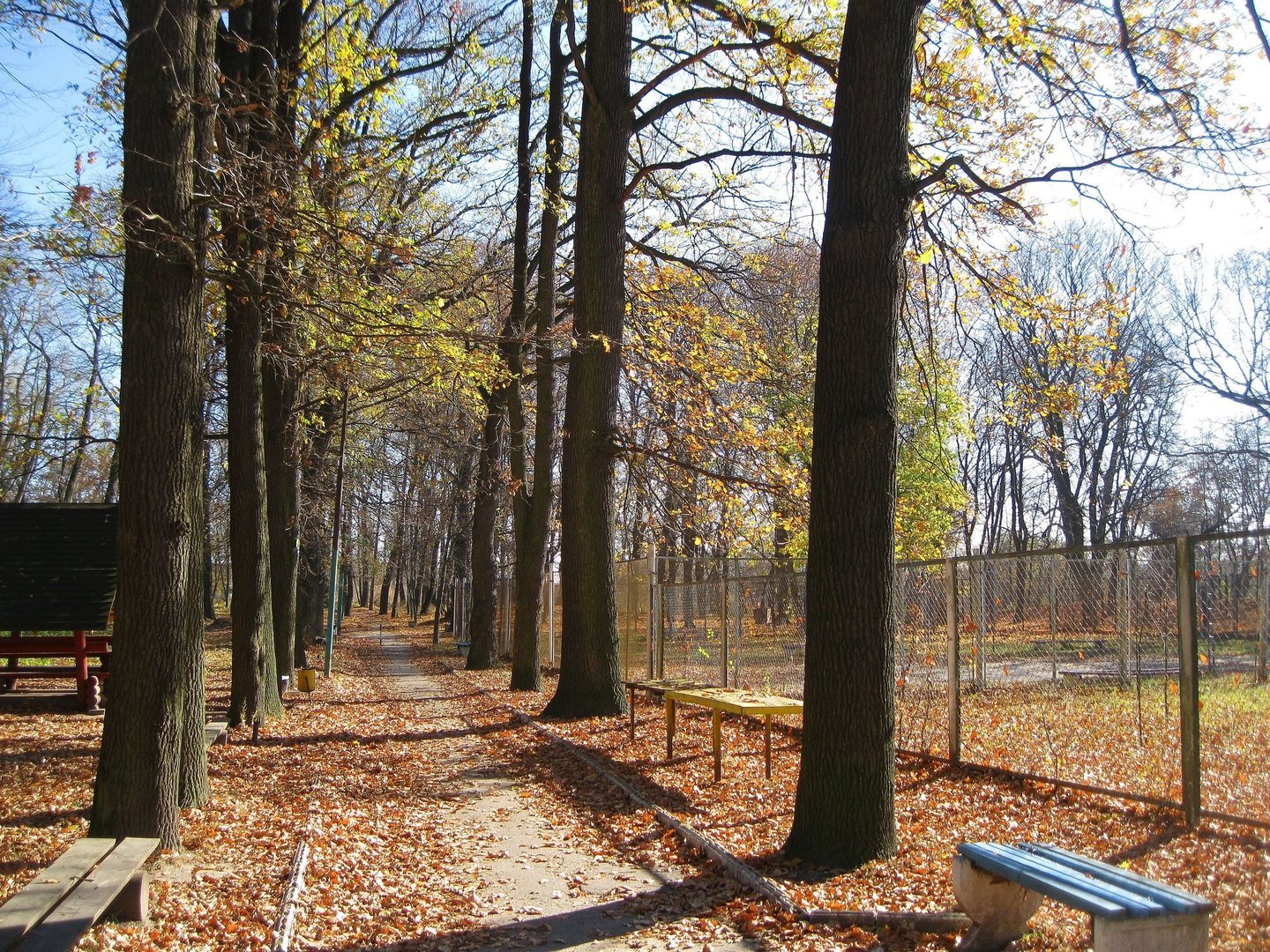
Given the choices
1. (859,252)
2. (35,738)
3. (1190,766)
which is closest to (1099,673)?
(1190,766)

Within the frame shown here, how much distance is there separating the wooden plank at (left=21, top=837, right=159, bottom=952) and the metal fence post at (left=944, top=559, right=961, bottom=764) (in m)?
6.90

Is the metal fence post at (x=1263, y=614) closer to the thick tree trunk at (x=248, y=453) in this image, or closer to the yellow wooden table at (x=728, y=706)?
the yellow wooden table at (x=728, y=706)

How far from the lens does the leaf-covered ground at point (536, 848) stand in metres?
5.86

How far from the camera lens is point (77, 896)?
511cm

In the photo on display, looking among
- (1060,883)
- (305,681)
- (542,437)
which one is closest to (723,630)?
(542,437)

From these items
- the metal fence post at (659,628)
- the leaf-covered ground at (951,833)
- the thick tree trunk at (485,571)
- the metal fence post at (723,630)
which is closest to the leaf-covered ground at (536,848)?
the leaf-covered ground at (951,833)

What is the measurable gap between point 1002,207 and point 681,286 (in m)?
8.95

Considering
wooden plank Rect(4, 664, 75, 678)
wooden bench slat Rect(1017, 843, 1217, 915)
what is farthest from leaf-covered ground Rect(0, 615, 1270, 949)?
wooden plank Rect(4, 664, 75, 678)

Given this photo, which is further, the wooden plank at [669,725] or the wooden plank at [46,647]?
the wooden plank at [46,647]

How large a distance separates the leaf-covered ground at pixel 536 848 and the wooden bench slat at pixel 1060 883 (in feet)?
1.87

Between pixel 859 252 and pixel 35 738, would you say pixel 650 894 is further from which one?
pixel 35 738

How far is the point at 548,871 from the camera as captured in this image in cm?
729

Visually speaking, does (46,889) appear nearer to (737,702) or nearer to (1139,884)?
(1139,884)

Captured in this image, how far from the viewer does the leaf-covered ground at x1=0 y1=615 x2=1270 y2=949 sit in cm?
586
